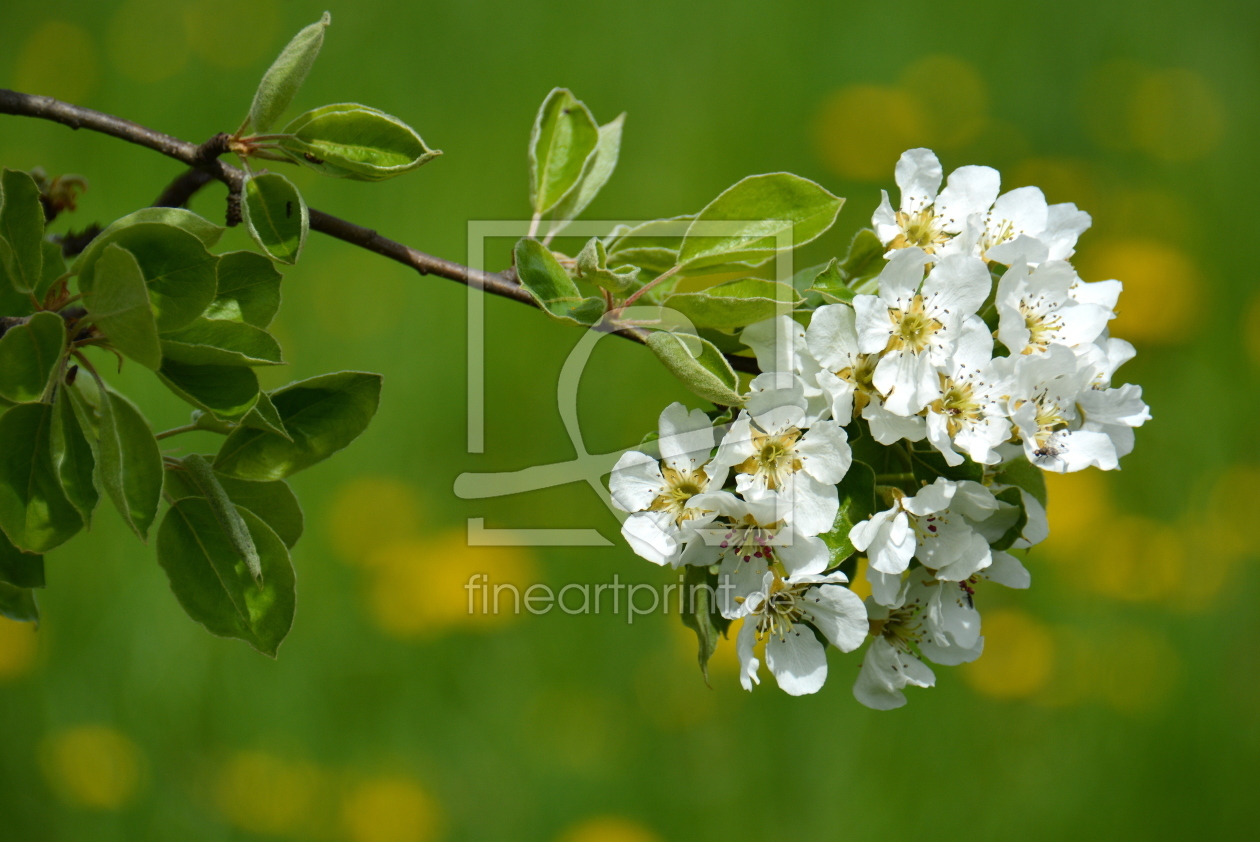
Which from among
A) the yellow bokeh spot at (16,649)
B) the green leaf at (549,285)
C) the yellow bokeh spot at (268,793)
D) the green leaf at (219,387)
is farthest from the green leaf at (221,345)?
the yellow bokeh spot at (16,649)

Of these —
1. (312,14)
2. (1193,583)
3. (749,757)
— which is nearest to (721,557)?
(749,757)

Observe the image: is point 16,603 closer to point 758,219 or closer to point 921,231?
point 758,219

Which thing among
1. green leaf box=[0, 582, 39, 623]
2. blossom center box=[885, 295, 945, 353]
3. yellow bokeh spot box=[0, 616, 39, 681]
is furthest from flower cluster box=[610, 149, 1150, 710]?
yellow bokeh spot box=[0, 616, 39, 681]

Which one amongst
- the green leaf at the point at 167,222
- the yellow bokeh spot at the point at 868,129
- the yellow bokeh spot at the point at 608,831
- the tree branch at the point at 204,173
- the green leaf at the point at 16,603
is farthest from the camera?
the yellow bokeh spot at the point at 868,129

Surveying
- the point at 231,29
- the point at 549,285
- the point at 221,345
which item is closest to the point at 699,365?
the point at 549,285

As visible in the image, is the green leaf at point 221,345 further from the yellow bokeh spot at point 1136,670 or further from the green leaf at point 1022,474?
the yellow bokeh spot at point 1136,670

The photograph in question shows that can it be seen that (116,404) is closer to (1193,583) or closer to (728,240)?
(728,240)

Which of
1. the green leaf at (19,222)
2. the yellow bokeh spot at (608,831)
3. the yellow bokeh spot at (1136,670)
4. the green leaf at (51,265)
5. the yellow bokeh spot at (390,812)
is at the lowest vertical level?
the yellow bokeh spot at (608,831)
